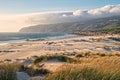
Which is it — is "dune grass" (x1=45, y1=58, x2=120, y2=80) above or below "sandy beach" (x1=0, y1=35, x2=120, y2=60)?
above

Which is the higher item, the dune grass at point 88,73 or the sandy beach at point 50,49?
the dune grass at point 88,73

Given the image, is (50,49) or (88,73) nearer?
(88,73)

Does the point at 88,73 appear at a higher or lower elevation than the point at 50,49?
higher

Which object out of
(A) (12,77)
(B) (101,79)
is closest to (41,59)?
(A) (12,77)

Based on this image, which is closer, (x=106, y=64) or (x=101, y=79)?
(x=101, y=79)

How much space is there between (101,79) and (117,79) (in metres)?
0.46

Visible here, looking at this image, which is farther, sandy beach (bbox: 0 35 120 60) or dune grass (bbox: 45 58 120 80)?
sandy beach (bbox: 0 35 120 60)

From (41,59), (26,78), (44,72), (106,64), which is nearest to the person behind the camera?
(106,64)

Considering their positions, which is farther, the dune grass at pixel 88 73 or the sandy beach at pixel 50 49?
the sandy beach at pixel 50 49

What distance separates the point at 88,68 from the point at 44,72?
4.46m

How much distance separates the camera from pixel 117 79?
28.0 ft

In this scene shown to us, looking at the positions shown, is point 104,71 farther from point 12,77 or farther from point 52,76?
point 12,77

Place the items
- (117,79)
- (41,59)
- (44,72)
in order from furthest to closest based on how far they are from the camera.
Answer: (41,59) → (44,72) → (117,79)

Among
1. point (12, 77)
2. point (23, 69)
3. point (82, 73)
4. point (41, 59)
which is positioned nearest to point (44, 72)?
point (23, 69)
